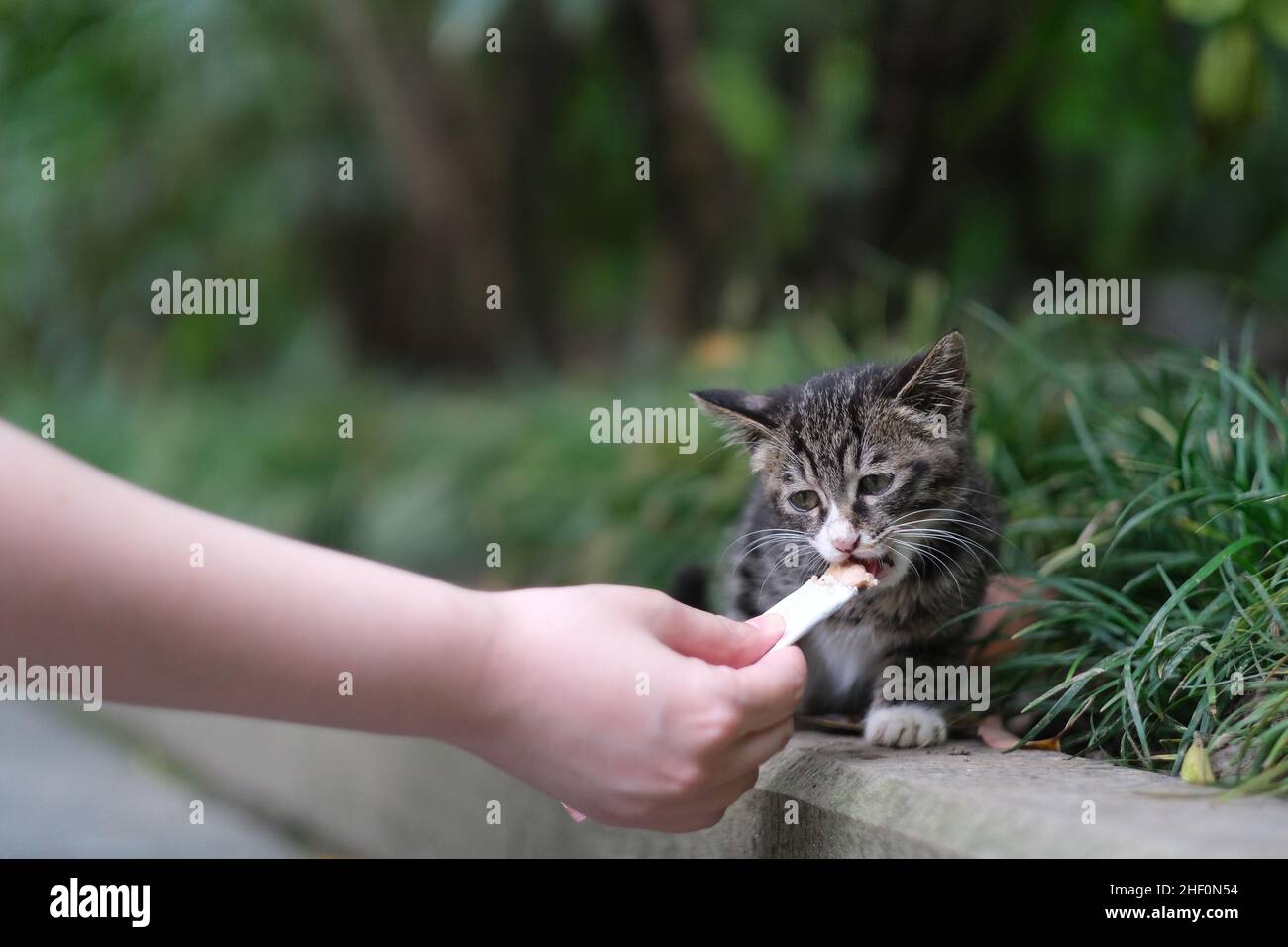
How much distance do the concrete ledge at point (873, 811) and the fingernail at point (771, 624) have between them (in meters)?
0.25

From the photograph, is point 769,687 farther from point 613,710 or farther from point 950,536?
point 950,536

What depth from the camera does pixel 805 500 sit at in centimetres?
213

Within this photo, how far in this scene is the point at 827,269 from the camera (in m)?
5.51

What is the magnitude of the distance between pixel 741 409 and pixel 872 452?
0.80 feet

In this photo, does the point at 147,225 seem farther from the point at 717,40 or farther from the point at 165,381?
the point at 717,40

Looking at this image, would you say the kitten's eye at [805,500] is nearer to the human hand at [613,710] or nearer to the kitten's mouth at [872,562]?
the kitten's mouth at [872,562]

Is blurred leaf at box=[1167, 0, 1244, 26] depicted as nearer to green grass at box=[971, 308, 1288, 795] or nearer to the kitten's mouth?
green grass at box=[971, 308, 1288, 795]

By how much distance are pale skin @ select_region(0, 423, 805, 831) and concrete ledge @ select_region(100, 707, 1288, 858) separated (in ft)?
0.74

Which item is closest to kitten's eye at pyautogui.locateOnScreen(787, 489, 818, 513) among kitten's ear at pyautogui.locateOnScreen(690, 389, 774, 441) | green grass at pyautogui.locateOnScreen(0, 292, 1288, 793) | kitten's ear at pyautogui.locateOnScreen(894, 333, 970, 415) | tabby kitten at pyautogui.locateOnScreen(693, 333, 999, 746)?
tabby kitten at pyautogui.locateOnScreen(693, 333, 999, 746)

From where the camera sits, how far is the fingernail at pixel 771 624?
169cm

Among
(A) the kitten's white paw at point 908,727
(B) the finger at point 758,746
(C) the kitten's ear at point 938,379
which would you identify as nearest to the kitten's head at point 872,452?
(C) the kitten's ear at point 938,379

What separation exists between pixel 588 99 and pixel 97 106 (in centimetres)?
289

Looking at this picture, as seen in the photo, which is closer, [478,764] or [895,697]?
[895,697]
